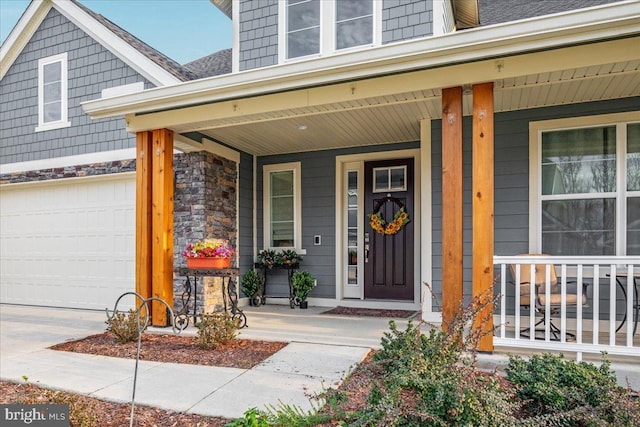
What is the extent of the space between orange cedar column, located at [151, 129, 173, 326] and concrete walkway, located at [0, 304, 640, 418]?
1.31ft

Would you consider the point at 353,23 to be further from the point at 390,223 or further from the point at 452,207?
the point at 452,207

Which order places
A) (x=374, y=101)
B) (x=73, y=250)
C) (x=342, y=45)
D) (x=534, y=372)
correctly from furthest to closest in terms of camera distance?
(x=73, y=250) < (x=342, y=45) < (x=374, y=101) < (x=534, y=372)

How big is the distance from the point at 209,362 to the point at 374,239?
134 inches

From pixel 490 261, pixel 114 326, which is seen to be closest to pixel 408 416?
pixel 490 261

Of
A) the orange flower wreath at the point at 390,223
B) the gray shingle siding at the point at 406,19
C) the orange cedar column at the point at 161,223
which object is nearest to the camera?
the orange cedar column at the point at 161,223

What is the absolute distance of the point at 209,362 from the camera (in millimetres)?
3566

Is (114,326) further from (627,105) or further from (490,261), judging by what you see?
(627,105)

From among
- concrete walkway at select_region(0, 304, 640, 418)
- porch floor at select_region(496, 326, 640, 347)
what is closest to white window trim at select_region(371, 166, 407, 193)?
concrete walkway at select_region(0, 304, 640, 418)

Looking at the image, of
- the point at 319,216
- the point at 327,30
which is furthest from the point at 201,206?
the point at 327,30

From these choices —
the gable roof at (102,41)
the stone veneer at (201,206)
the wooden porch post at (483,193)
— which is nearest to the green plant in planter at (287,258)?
the stone veneer at (201,206)

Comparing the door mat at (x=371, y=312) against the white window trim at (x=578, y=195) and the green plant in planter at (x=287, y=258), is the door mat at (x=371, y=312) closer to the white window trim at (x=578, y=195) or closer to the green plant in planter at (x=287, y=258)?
the green plant in planter at (x=287, y=258)

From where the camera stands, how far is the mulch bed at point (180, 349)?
3.61m

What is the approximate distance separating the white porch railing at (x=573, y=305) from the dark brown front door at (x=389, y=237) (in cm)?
152

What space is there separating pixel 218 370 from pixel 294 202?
362 cm
